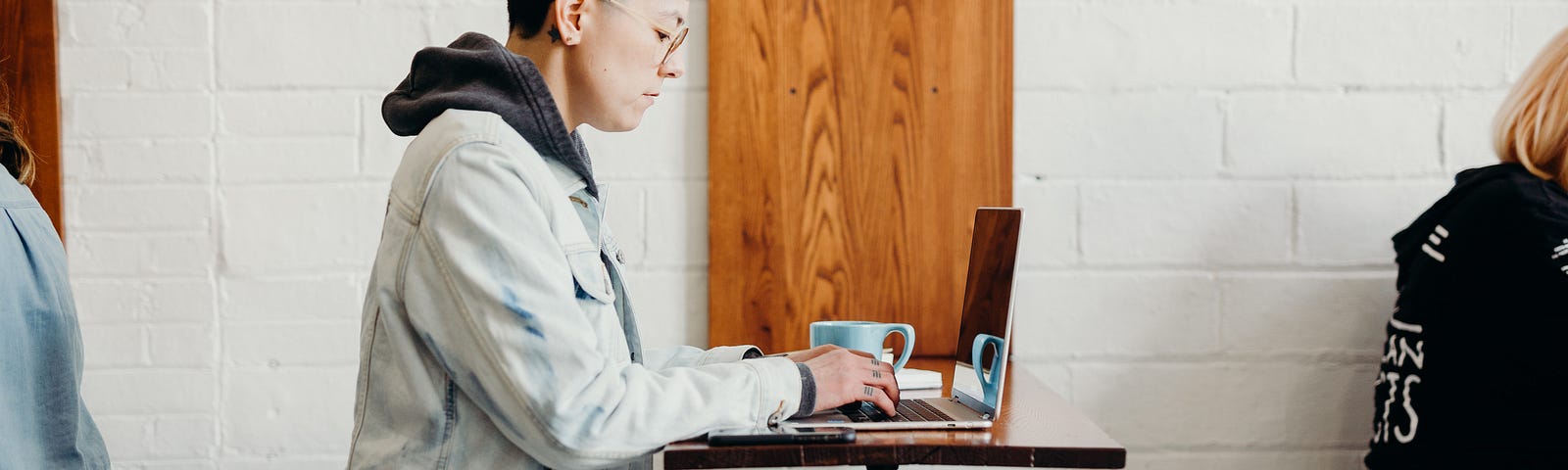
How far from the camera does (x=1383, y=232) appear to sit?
1685 millimetres

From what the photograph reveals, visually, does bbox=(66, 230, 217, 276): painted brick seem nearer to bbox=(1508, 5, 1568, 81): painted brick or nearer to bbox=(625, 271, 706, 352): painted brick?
bbox=(625, 271, 706, 352): painted brick

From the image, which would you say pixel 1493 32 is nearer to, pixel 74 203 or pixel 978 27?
pixel 978 27

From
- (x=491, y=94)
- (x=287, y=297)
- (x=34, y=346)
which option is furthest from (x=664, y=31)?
(x=287, y=297)

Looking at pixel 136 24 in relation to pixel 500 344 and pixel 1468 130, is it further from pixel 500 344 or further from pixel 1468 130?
pixel 1468 130

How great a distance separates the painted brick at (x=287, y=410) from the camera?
1635mm

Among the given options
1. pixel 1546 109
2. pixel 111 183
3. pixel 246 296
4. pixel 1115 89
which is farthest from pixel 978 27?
pixel 111 183

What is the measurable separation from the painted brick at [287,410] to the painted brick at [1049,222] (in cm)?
102

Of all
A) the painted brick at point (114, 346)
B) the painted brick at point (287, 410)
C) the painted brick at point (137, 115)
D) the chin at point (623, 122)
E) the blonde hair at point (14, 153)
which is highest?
the painted brick at point (137, 115)

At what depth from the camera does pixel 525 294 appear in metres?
0.86

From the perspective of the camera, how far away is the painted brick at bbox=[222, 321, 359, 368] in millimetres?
1626

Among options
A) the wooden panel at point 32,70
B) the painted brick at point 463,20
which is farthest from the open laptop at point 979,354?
the wooden panel at point 32,70

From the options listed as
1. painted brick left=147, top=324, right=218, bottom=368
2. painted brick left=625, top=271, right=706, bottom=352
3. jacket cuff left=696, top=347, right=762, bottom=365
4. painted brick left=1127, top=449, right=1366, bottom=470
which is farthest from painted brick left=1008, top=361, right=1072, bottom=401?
painted brick left=147, top=324, right=218, bottom=368

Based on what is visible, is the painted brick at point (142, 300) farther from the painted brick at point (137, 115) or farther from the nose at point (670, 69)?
the nose at point (670, 69)

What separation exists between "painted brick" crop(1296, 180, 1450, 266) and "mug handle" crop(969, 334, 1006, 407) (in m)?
0.80
